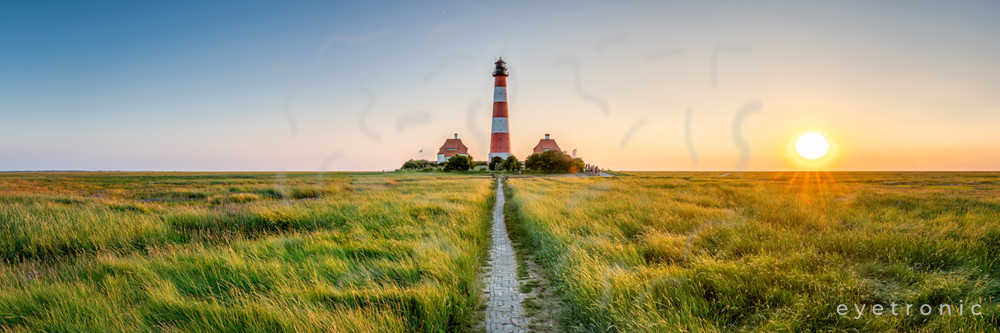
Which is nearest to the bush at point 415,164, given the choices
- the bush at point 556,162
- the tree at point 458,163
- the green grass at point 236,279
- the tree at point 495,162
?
the tree at point 458,163

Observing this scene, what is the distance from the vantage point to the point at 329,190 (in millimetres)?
23750

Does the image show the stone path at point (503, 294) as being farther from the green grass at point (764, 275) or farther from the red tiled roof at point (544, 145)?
the red tiled roof at point (544, 145)

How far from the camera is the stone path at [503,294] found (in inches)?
179

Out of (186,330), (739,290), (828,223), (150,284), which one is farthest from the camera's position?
(828,223)

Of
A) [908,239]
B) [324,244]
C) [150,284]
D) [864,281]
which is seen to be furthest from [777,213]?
[150,284]

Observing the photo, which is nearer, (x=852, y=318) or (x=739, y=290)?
(x=852, y=318)

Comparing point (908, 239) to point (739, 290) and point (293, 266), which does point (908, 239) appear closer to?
point (739, 290)

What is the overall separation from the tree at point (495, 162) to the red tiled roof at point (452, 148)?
65.1ft

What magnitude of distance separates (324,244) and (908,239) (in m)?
11.2

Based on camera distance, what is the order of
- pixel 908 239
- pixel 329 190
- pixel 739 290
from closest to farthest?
pixel 739 290
pixel 908 239
pixel 329 190

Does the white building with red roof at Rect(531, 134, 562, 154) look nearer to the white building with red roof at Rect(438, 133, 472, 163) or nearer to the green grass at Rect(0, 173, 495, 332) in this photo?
the white building with red roof at Rect(438, 133, 472, 163)
